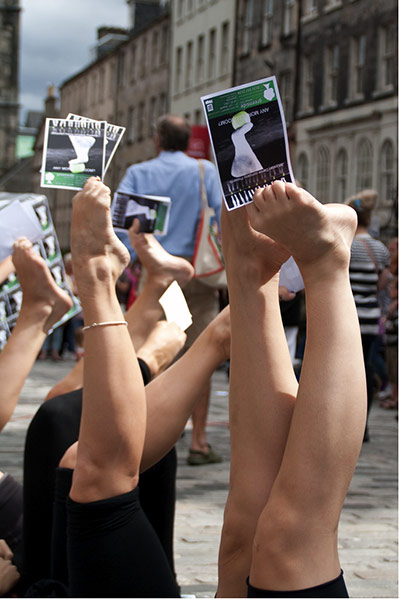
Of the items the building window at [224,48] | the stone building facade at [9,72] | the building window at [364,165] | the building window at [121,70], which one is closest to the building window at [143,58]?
the building window at [121,70]

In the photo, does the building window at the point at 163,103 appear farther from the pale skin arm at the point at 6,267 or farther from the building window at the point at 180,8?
the pale skin arm at the point at 6,267

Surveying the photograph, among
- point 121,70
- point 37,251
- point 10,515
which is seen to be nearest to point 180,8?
point 121,70

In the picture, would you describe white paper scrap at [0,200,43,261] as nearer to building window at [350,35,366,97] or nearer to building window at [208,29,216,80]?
building window at [350,35,366,97]

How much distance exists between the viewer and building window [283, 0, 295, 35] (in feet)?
112

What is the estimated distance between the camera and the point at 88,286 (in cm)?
229

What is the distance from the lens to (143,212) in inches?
140

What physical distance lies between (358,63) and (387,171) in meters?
4.12

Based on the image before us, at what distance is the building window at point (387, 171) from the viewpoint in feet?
90.6

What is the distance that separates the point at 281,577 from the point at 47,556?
1116mm

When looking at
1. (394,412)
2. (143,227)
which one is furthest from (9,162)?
(143,227)

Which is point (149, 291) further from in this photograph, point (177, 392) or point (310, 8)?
point (310, 8)

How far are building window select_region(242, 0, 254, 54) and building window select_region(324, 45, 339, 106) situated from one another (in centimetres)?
641

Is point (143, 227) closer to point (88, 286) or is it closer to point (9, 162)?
point (88, 286)

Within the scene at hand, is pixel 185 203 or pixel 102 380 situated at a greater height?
pixel 185 203
